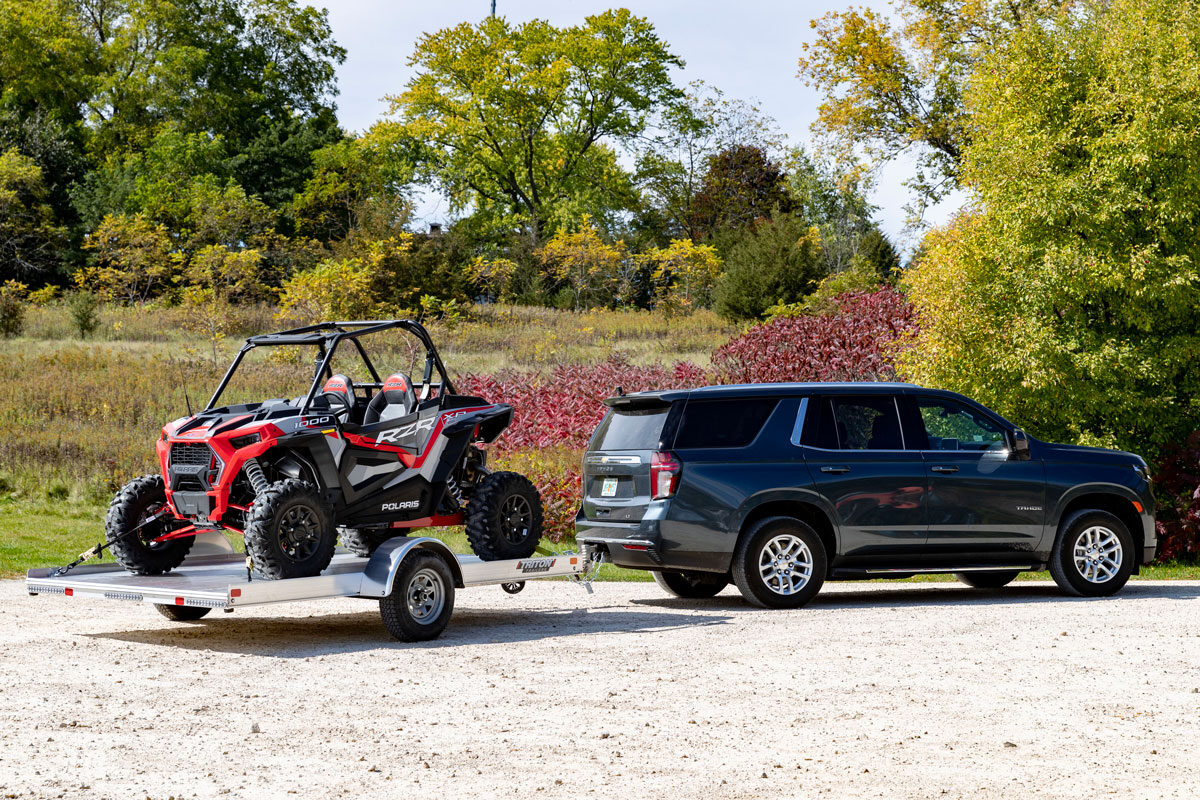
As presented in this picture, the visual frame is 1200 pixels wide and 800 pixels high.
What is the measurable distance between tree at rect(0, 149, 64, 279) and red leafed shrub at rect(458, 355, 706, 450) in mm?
30247

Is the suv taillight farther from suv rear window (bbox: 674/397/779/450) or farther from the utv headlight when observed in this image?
the utv headlight

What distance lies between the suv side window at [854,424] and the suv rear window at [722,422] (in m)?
0.45

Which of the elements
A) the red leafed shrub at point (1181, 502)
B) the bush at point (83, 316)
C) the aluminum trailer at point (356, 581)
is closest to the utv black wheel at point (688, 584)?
the aluminum trailer at point (356, 581)

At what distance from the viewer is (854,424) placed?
1165cm

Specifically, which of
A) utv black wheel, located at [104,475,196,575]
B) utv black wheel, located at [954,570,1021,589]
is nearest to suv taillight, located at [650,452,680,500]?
utv black wheel, located at [104,475,196,575]

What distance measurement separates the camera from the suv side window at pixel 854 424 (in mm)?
11609

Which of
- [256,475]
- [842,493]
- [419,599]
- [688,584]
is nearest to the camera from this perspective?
[256,475]

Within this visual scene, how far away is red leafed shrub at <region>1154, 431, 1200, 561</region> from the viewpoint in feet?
56.5

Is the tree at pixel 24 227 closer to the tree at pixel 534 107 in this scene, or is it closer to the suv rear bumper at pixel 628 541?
the tree at pixel 534 107

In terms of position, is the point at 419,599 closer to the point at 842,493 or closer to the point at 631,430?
the point at 631,430

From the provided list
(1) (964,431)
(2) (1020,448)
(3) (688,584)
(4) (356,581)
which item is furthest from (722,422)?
(4) (356,581)

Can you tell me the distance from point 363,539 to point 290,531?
6.71 feet

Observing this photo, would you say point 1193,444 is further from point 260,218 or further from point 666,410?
point 260,218

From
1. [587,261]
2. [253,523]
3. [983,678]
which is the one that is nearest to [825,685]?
[983,678]
